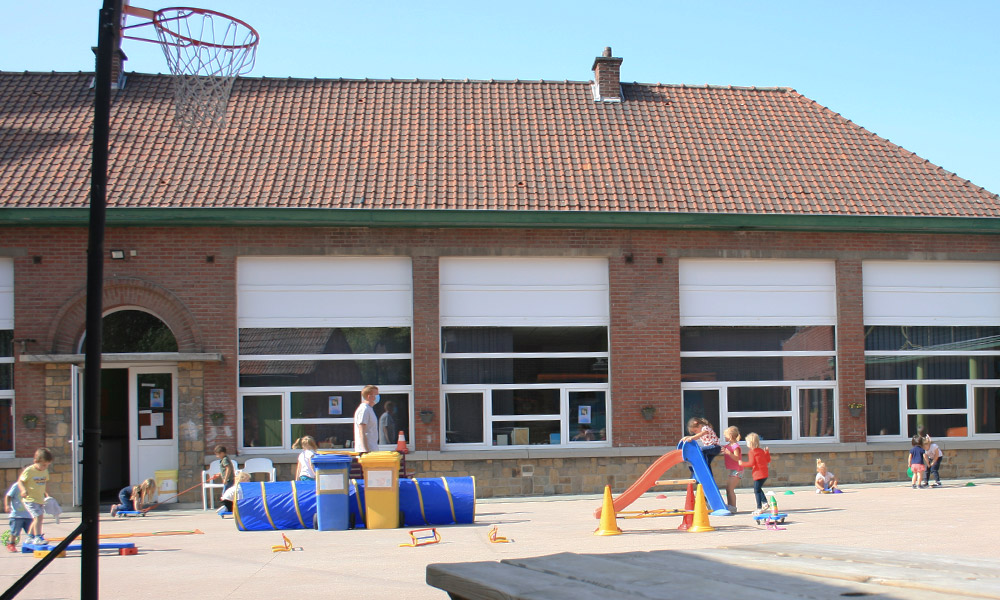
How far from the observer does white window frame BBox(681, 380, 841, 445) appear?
1831cm

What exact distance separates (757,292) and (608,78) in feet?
19.8

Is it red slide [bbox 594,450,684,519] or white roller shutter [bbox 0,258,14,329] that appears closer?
red slide [bbox 594,450,684,519]

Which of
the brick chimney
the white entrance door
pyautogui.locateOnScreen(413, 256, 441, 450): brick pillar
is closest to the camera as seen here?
the white entrance door

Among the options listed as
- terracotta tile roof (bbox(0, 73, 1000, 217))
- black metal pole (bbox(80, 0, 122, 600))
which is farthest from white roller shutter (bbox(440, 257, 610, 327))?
black metal pole (bbox(80, 0, 122, 600))

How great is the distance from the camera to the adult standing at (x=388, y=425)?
1762 centimetres

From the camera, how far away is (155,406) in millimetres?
17391

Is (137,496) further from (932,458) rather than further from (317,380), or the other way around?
(932,458)

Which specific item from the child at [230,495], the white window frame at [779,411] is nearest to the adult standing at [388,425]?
the child at [230,495]

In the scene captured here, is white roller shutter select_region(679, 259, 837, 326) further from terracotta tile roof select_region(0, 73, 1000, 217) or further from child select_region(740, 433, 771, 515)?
child select_region(740, 433, 771, 515)

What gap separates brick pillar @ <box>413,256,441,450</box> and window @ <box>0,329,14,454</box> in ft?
22.8

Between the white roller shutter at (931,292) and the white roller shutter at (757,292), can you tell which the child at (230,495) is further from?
the white roller shutter at (931,292)

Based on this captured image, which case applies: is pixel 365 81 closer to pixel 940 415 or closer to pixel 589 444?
pixel 589 444

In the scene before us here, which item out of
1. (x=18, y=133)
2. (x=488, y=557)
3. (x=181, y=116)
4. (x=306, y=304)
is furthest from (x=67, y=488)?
(x=488, y=557)

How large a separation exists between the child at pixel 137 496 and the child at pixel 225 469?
1.16m
